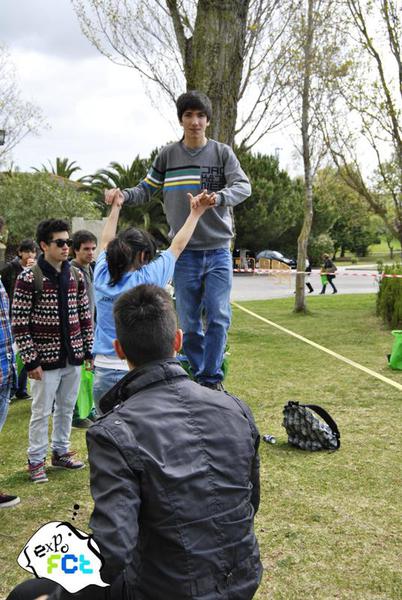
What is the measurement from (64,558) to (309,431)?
316 cm

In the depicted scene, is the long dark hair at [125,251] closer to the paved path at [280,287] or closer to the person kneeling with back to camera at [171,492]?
the person kneeling with back to camera at [171,492]

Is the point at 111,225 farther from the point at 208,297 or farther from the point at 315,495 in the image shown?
the point at 315,495

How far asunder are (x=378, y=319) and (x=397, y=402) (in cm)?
943

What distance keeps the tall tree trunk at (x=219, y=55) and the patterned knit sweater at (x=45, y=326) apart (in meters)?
3.28

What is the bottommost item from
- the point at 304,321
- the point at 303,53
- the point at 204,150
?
the point at 304,321

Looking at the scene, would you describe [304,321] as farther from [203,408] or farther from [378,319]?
[203,408]

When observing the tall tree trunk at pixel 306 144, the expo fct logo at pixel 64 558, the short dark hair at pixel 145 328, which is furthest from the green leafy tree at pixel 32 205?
the expo fct logo at pixel 64 558

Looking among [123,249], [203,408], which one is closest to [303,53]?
[123,249]

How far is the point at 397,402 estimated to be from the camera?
20.9ft

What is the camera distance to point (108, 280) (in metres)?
3.51

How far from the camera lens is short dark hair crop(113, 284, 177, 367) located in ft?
6.39

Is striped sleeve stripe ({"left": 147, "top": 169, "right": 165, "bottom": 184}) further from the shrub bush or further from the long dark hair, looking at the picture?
the shrub bush

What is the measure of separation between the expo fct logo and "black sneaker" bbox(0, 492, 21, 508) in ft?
6.92

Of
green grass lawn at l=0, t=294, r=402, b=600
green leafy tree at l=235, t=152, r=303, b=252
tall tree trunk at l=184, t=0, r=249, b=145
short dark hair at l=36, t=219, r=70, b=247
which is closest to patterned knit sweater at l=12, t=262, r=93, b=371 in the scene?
short dark hair at l=36, t=219, r=70, b=247
